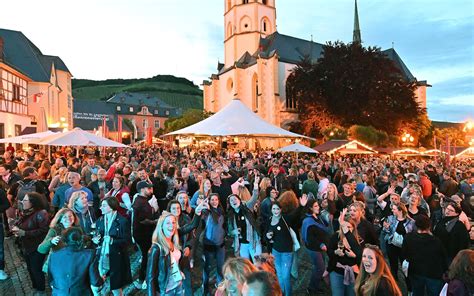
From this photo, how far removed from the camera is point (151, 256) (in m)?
3.97

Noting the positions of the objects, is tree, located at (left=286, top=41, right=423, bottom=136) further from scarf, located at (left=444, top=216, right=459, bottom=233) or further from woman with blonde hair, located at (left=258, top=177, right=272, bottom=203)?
scarf, located at (left=444, top=216, right=459, bottom=233)

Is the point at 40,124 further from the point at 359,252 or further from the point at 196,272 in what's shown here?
the point at 359,252

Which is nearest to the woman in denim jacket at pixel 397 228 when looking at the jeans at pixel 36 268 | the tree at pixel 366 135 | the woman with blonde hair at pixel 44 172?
the jeans at pixel 36 268

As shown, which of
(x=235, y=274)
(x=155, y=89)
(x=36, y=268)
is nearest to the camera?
(x=235, y=274)

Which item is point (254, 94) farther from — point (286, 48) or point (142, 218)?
point (142, 218)

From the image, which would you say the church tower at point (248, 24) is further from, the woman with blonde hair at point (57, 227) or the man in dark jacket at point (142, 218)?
the woman with blonde hair at point (57, 227)

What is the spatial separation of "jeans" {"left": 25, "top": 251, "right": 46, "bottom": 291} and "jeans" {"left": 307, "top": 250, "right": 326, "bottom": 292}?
13.1ft

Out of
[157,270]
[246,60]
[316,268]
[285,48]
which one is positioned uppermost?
[285,48]

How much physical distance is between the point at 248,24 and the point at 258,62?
870 centimetres

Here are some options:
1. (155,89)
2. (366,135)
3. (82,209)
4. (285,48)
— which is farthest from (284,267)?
(155,89)

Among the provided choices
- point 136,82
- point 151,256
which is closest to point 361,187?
point 151,256

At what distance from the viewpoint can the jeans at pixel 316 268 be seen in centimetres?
548

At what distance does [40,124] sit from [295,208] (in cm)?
3080

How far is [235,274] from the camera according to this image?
253 cm
